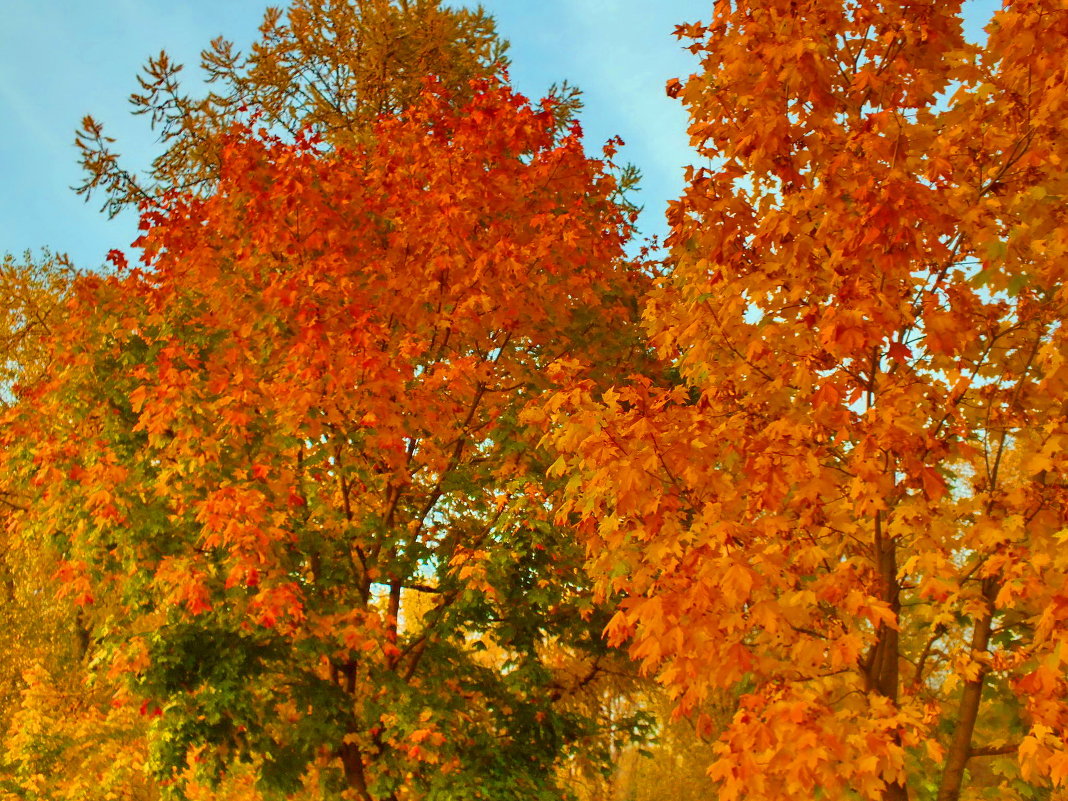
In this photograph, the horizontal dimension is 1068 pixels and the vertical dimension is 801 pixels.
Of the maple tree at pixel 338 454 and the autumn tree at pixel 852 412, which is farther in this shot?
the maple tree at pixel 338 454

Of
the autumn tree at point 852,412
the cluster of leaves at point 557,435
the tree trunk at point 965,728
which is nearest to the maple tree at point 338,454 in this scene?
the cluster of leaves at point 557,435

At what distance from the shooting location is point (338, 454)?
30.3 ft

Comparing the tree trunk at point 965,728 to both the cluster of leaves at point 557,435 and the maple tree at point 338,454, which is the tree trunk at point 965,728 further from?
the maple tree at point 338,454

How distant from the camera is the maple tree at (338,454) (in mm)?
8391

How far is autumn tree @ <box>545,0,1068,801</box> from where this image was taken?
4.91 m

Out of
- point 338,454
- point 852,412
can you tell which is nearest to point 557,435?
point 852,412

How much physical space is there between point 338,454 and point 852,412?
5.46 meters

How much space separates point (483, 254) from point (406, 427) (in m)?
1.93

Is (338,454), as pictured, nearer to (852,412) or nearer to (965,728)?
(852,412)

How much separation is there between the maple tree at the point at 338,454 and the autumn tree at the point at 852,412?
3180 millimetres

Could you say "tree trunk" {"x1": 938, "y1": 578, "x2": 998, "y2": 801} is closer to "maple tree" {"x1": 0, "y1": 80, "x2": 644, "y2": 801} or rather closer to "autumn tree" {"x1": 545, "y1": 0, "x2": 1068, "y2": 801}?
"autumn tree" {"x1": 545, "y1": 0, "x2": 1068, "y2": 801}

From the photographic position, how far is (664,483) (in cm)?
567

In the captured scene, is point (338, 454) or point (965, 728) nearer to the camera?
point (965, 728)

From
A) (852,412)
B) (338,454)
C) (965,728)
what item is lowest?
(965,728)
